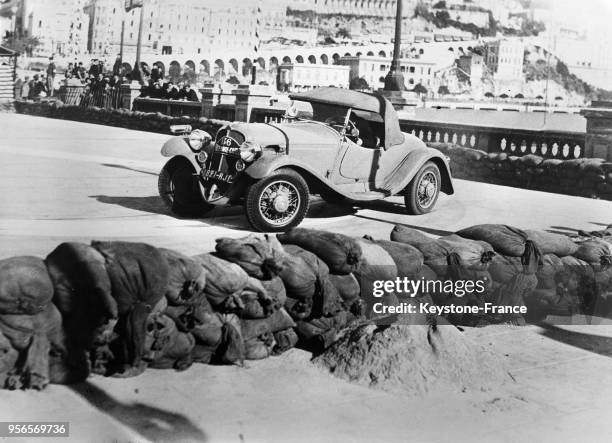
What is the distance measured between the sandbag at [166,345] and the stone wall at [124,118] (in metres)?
6.30

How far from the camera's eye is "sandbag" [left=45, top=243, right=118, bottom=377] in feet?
12.1

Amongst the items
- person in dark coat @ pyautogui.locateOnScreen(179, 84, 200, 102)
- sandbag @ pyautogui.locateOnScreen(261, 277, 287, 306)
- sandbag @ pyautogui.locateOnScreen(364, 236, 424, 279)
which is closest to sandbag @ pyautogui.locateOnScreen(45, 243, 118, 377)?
sandbag @ pyautogui.locateOnScreen(261, 277, 287, 306)

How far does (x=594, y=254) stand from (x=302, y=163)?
2.93 meters

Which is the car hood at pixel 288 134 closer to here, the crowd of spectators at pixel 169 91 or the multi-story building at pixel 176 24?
the multi-story building at pixel 176 24

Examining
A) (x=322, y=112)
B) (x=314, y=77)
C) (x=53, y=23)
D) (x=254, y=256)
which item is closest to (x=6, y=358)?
(x=254, y=256)

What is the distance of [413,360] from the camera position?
172 inches

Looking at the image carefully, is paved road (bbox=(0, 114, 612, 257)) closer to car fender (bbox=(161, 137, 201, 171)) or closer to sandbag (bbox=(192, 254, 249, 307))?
car fender (bbox=(161, 137, 201, 171))

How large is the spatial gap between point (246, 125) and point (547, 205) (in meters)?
4.56

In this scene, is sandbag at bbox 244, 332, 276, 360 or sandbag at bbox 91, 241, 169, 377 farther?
sandbag at bbox 244, 332, 276, 360

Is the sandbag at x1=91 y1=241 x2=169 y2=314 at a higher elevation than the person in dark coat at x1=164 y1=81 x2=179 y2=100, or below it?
below

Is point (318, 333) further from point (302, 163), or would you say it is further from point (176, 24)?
point (176, 24)

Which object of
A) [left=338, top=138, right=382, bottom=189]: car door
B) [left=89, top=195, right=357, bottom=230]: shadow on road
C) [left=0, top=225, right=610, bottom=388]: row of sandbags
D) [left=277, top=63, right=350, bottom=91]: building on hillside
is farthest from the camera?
[left=277, top=63, right=350, bottom=91]: building on hillside

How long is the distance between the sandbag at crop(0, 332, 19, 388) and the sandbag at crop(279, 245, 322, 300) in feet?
4.71

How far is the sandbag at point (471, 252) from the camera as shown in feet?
17.1
